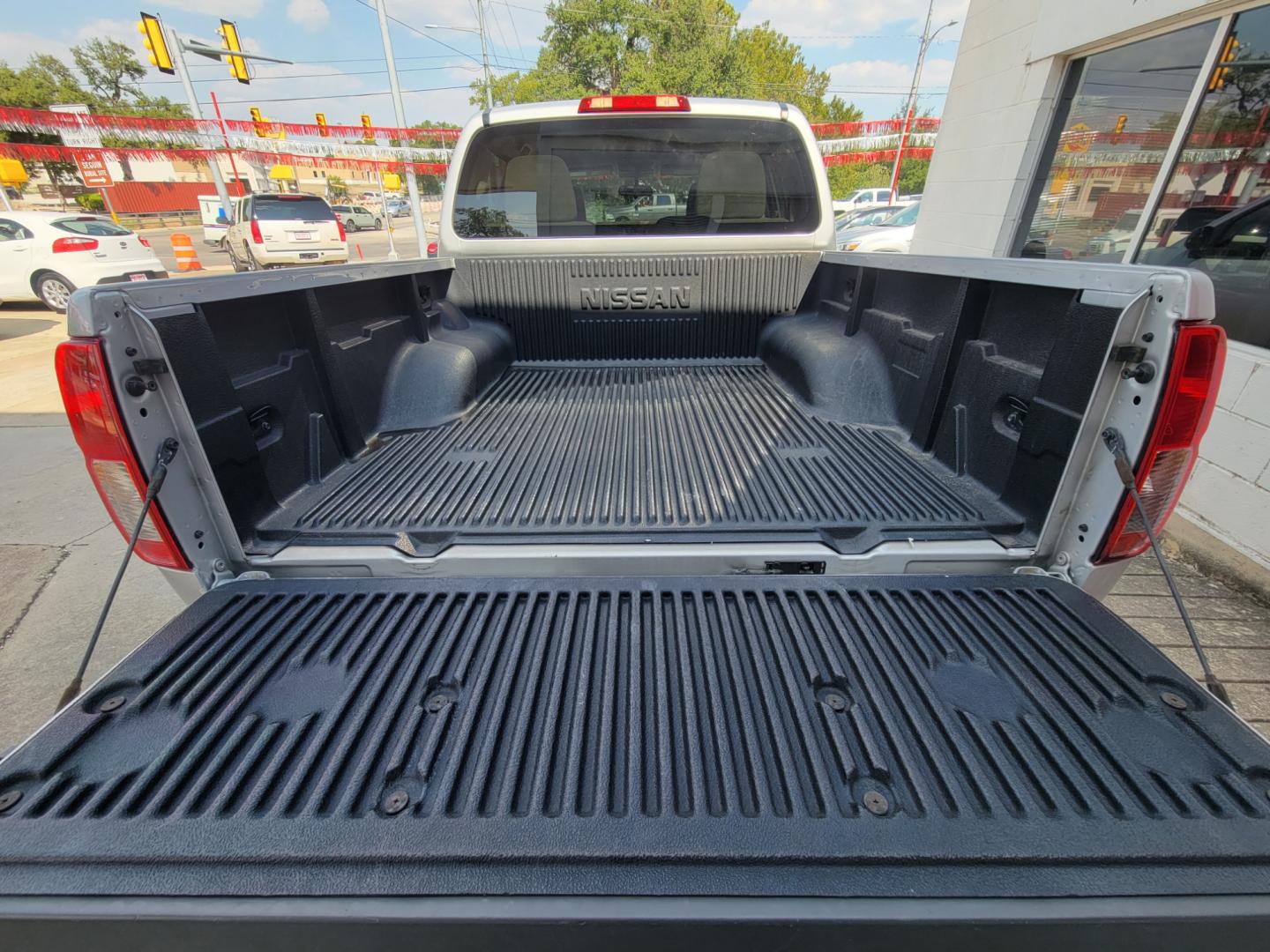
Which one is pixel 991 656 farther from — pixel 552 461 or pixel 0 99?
pixel 0 99

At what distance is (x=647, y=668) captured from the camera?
129cm

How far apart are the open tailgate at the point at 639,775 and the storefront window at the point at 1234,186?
3540 millimetres

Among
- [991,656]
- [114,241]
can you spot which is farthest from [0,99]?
[991,656]

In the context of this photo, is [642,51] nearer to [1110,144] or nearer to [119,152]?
[119,152]

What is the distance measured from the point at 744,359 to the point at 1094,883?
3098mm

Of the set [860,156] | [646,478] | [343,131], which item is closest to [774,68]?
[860,156]

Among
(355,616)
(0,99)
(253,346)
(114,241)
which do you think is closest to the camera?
(355,616)

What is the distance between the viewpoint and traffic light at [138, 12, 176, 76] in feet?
45.2

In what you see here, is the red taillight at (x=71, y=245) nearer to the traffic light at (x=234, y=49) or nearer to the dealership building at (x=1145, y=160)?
the traffic light at (x=234, y=49)

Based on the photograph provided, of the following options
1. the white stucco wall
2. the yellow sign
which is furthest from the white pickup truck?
the yellow sign

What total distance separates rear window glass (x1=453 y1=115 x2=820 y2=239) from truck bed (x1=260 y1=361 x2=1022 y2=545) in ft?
4.08

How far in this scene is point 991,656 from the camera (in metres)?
1.28

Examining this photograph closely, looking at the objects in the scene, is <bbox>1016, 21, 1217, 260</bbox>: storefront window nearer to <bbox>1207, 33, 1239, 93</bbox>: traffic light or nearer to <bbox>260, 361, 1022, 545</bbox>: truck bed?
<bbox>1207, 33, 1239, 93</bbox>: traffic light

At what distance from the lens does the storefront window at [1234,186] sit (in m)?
3.33
